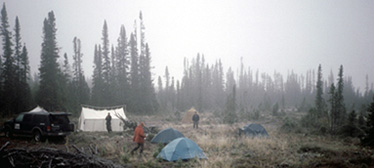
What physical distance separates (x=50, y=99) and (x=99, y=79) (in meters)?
13.2

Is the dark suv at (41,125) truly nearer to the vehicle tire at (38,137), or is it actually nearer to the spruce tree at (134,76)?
the vehicle tire at (38,137)

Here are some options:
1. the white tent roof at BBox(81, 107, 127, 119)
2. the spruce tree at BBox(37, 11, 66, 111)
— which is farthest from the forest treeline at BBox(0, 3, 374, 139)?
the white tent roof at BBox(81, 107, 127, 119)

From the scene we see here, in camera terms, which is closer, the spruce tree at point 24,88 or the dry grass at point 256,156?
the dry grass at point 256,156

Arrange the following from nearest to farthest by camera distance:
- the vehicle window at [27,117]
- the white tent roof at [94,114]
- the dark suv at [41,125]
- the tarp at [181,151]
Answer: the tarp at [181,151] < the dark suv at [41,125] < the vehicle window at [27,117] < the white tent roof at [94,114]

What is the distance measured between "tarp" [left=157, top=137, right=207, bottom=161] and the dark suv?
7.23 m

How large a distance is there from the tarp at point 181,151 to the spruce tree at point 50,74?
84.8ft

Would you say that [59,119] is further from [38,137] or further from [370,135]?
[370,135]

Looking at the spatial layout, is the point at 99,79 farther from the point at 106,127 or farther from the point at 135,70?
the point at 106,127

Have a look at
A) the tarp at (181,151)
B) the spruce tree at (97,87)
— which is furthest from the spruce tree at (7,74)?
the tarp at (181,151)

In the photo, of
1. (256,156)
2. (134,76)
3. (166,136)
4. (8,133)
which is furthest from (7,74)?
(256,156)

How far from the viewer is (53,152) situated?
8.79 m

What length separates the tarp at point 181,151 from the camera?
11602 millimetres

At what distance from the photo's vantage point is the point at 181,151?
11.8 m

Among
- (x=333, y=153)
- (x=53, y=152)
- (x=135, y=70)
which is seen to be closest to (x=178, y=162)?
(x=53, y=152)
